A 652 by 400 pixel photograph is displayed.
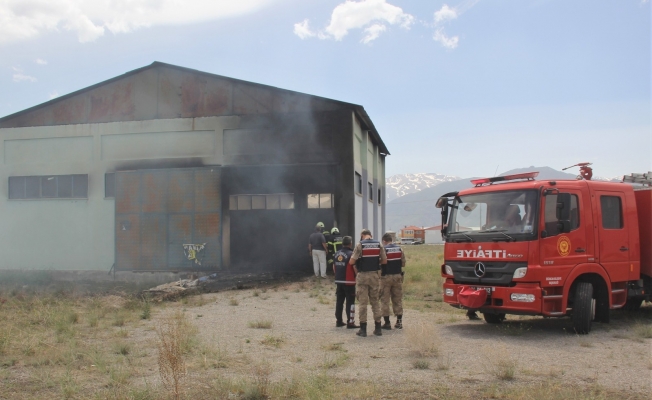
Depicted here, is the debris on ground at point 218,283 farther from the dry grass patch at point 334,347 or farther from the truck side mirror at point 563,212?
the truck side mirror at point 563,212

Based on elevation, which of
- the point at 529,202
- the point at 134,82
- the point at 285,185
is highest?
the point at 134,82

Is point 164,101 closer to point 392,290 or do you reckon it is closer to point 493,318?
point 392,290

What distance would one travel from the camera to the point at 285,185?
67.6 ft

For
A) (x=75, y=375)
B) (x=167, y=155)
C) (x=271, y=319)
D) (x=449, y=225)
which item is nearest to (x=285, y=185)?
(x=167, y=155)

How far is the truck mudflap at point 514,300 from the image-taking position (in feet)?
27.5

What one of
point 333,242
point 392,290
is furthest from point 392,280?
point 333,242

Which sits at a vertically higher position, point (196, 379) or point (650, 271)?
point (650, 271)

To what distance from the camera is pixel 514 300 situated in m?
8.55

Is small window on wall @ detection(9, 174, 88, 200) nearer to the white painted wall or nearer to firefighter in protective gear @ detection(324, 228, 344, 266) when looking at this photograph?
the white painted wall

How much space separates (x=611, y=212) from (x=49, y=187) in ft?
68.5

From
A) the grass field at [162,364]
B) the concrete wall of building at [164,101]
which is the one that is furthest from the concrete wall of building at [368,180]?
the grass field at [162,364]

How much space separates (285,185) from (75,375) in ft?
46.8

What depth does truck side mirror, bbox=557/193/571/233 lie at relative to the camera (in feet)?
28.1

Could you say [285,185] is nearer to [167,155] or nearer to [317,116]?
[317,116]
